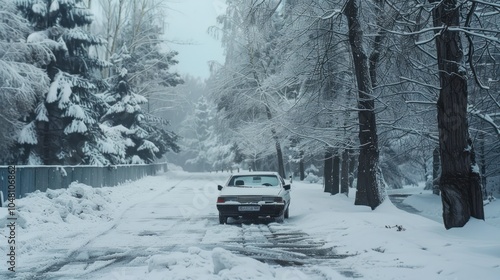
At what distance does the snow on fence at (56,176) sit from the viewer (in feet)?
56.9

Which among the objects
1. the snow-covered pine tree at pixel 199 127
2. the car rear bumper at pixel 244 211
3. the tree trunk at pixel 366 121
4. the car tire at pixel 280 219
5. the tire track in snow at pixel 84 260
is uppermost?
the snow-covered pine tree at pixel 199 127

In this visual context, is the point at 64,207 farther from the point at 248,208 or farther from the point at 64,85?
the point at 64,85

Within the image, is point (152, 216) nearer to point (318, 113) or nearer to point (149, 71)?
point (318, 113)

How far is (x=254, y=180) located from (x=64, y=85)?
42.8ft

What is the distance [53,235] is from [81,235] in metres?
0.63

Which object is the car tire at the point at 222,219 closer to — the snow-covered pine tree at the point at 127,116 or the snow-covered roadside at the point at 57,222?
the snow-covered roadside at the point at 57,222

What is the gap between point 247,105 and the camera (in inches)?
1379

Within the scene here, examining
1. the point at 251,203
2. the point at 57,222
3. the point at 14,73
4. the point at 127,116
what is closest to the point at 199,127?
the point at 127,116

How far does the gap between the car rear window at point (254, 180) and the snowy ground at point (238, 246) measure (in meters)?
1.31

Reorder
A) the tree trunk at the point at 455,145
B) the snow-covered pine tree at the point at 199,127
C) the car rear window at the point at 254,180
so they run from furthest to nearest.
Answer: the snow-covered pine tree at the point at 199,127, the car rear window at the point at 254,180, the tree trunk at the point at 455,145

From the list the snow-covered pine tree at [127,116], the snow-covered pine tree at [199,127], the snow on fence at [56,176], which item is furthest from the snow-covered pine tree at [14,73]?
the snow-covered pine tree at [199,127]

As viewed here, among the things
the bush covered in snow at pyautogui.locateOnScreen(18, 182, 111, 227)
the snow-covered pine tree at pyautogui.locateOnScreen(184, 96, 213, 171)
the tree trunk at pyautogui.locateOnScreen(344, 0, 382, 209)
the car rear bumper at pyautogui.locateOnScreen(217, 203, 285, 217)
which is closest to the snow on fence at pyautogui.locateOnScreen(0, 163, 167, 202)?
the bush covered in snow at pyautogui.locateOnScreen(18, 182, 111, 227)

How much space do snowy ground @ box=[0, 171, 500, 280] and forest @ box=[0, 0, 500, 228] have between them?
1727 mm

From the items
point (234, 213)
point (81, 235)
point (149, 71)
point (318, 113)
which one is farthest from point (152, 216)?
point (149, 71)
